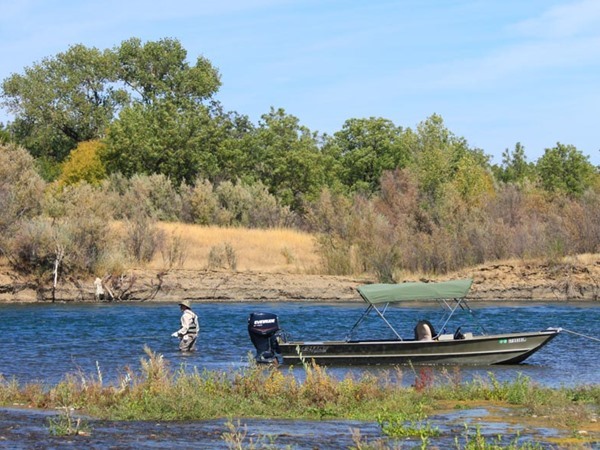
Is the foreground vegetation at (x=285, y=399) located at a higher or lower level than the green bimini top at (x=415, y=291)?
lower

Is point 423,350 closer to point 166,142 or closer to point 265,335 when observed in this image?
point 265,335

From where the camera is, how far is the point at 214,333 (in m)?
38.7

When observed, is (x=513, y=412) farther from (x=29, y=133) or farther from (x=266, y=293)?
(x=29, y=133)

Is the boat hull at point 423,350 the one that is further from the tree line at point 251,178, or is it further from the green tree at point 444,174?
the green tree at point 444,174

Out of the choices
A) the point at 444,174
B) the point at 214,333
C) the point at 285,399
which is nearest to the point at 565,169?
the point at 444,174

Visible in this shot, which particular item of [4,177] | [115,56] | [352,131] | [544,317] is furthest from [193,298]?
[115,56]

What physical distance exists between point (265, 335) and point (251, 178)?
2041 inches

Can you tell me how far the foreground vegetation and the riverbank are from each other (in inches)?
1267

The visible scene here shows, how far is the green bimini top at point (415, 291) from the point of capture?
2936cm

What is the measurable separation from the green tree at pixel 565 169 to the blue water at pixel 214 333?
117 ft

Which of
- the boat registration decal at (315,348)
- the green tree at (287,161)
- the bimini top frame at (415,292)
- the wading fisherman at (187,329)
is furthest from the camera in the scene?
the green tree at (287,161)

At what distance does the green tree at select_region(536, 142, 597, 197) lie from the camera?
8525 centimetres

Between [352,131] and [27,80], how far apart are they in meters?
32.2

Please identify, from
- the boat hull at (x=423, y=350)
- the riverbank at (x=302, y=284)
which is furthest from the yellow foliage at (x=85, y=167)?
the boat hull at (x=423, y=350)
